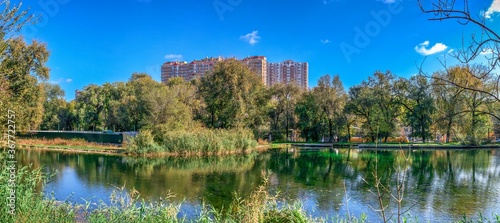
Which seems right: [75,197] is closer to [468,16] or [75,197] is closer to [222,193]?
[222,193]

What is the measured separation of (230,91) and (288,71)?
131ft

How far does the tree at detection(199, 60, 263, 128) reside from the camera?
31234 millimetres

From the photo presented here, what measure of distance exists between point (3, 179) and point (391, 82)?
120 ft

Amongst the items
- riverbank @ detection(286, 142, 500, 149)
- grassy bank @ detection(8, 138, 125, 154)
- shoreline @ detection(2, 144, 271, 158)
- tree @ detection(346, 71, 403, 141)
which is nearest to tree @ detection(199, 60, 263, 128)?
shoreline @ detection(2, 144, 271, 158)

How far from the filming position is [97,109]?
4584cm

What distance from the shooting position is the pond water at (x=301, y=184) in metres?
9.41

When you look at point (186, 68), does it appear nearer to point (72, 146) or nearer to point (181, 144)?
point (72, 146)

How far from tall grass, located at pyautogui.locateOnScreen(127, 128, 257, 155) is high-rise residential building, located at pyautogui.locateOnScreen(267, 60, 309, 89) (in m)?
45.0

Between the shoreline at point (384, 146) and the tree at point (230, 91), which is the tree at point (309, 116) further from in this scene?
the tree at point (230, 91)

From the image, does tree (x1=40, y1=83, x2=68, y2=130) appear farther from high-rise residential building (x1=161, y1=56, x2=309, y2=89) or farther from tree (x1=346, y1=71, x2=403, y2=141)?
tree (x1=346, y1=71, x2=403, y2=141)

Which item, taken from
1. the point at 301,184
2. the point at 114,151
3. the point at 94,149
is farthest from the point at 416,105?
the point at 94,149

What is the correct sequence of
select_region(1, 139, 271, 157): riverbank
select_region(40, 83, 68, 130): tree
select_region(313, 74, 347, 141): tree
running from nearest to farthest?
select_region(1, 139, 271, 157): riverbank → select_region(313, 74, 347, 141): tree → select_region(40, 83, 68, 130): tree

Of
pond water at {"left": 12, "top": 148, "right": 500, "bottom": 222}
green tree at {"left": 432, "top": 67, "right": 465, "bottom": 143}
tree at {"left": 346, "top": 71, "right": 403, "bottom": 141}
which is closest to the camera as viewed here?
green tree at {"left": 432, "top": 67, "right": 465, "bottom": 143}

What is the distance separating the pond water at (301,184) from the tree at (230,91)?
505 inches
